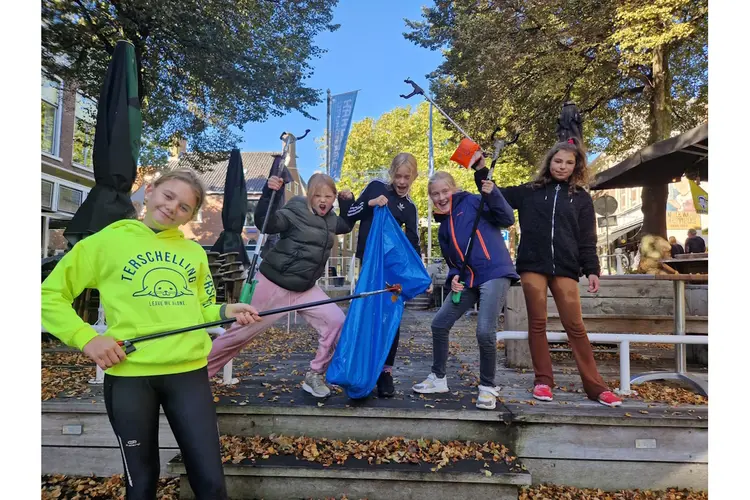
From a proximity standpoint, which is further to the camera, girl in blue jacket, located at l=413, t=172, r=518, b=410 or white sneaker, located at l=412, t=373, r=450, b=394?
white sneaker, located at l=412, t=373, r=450, b=394

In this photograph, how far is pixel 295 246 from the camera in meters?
2.94

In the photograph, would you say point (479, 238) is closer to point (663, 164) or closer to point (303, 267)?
point (303, 267)

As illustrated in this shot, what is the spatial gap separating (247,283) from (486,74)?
33.5 ft

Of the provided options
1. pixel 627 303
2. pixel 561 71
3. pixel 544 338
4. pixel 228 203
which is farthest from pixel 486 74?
pixel 544 338

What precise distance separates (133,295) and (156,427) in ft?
1.74

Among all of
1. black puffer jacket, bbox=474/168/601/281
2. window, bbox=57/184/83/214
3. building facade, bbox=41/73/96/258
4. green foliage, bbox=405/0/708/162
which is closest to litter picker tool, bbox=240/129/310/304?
black puffer jacket, bbox=474/168/601/281

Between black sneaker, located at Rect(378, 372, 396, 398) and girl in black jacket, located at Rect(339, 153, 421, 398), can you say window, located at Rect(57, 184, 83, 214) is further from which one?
black sneaker, located at Rect(378, 372, 396, 398)

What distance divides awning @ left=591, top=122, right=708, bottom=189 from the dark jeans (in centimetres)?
366

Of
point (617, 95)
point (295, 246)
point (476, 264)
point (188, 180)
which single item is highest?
point (617, 95)

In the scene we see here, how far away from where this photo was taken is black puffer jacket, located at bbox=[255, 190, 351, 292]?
2936 millimetres

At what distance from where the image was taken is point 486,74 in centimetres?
1095

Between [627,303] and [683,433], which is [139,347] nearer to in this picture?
[683,433]

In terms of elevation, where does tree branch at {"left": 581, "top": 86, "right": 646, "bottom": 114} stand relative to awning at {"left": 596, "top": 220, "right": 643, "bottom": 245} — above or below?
above

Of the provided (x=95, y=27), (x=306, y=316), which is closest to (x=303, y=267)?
(x=306, y=316)
